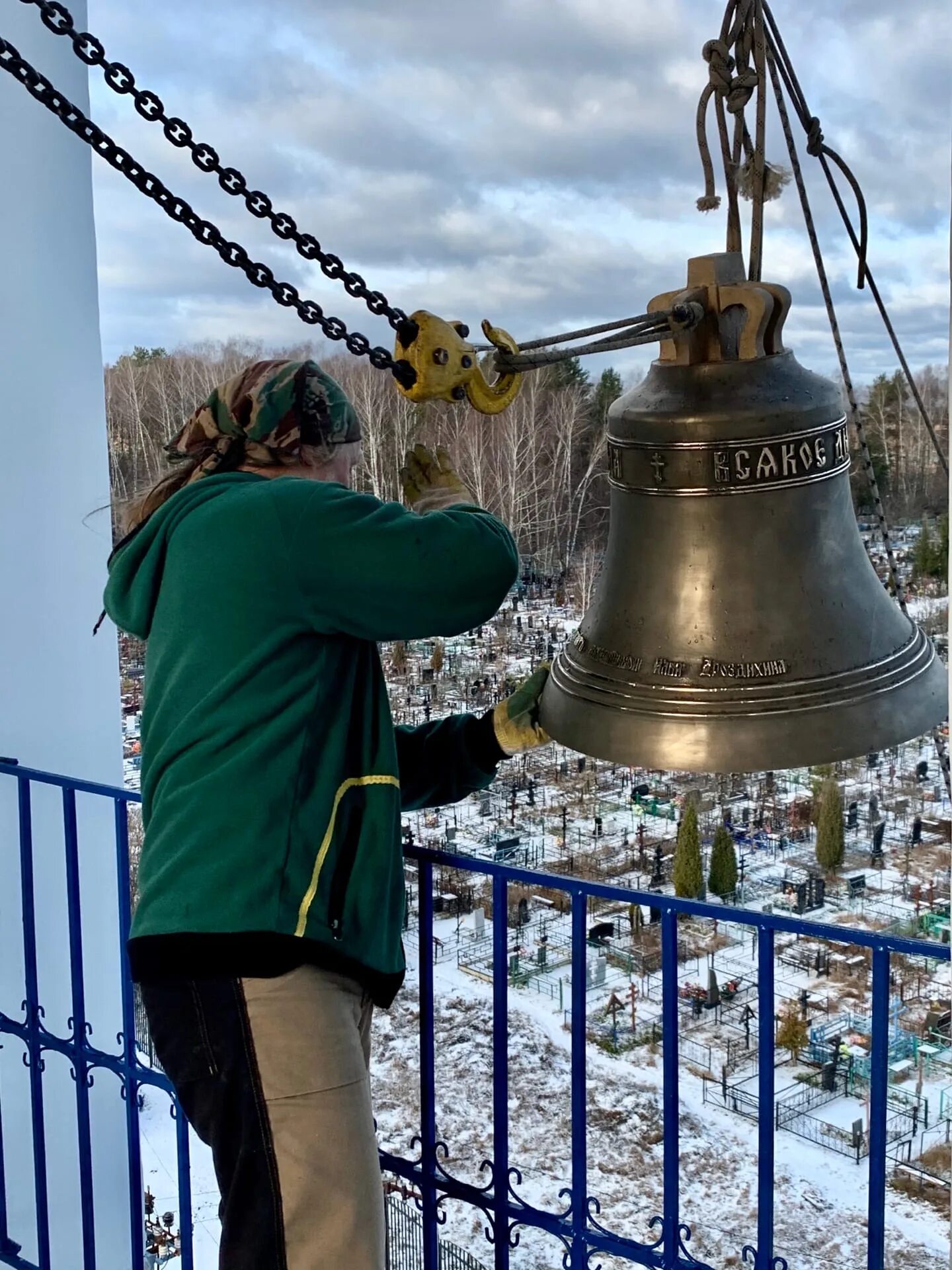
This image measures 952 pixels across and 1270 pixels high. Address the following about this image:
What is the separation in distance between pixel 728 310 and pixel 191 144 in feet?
1.61

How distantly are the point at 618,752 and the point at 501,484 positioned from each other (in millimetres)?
1275

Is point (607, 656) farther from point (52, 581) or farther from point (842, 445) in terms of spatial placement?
point (52, 581)

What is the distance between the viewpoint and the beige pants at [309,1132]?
3.73 feet

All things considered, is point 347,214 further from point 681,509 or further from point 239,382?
point 681,509

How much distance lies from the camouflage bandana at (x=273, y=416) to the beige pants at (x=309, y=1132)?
1.63 ft

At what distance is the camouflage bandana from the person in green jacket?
57 millimetres

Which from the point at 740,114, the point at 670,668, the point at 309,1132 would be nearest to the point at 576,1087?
the point at 309,1132

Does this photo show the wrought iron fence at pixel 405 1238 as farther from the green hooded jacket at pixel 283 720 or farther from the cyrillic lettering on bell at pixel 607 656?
the cyrillic lettering on bell at pixel 607 656

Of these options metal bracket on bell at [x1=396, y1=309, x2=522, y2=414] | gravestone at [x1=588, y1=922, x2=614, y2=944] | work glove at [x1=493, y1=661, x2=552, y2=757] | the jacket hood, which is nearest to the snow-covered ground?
gravestone at [x1=588, y1=922, x2=614, y2=944]

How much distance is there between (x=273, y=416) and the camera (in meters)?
1.22

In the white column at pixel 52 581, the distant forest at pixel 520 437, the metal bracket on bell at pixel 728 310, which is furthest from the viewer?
the white column at pixel 52 581

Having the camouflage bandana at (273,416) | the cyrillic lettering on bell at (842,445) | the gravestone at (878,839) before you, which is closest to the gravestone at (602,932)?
the gravestone at (878,839)

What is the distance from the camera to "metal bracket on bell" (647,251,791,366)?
91 cm

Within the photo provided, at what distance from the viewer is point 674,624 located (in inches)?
39.1
